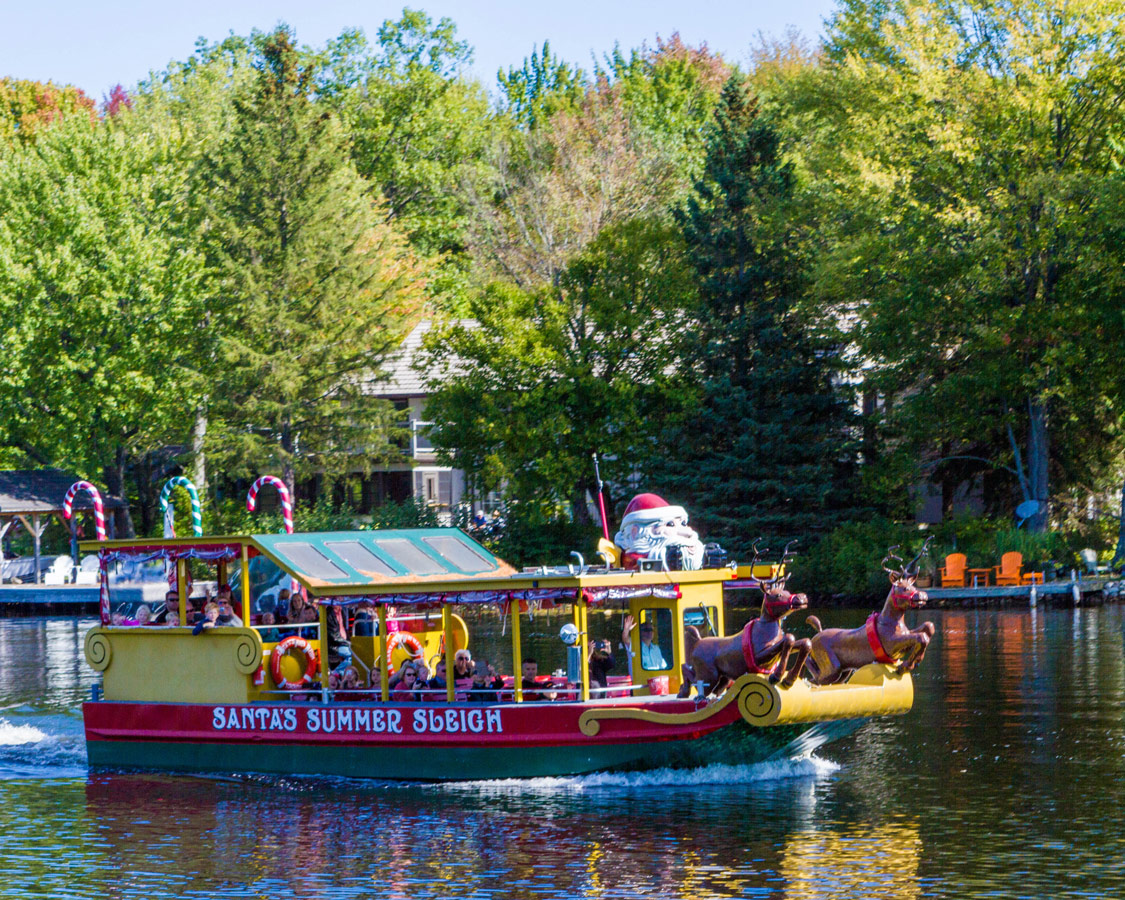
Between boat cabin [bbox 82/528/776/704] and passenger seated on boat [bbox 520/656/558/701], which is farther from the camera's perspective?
passenger seated on boat [bbox 520/656/558/701]

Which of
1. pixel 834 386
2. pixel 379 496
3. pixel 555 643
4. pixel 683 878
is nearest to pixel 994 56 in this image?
pixel 834 386

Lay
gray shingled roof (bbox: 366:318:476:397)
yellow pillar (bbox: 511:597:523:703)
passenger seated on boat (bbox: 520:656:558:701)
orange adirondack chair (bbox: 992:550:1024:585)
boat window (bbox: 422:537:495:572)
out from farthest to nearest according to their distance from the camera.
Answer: gray shingled roof (bbox: 366:318:476:397)
orange adirondack chair (bbox: 992:550:1024:585)
boat window (bbox: 422:537:495:572)
passenger seated on boat (bbox: 520:656:558:701)
yellow pillar (bbox: 511:597:523:703)

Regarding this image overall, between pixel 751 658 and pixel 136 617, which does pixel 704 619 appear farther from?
pixel 136 617

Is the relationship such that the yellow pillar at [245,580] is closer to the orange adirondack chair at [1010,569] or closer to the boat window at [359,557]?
the boat window at [359,557]

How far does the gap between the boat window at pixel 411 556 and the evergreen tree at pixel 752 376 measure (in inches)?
1165

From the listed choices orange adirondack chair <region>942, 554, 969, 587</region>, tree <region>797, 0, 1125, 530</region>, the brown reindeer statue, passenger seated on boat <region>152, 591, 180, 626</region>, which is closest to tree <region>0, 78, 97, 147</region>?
tree <region>797, 0, 1125, 530</region>

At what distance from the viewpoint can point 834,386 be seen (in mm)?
58531

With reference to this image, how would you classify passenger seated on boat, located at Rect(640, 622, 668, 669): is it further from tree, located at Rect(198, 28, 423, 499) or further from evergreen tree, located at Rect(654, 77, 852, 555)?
tree, located at Rect(198, 28, 423, 499)

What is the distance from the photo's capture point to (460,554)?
88.8 ft

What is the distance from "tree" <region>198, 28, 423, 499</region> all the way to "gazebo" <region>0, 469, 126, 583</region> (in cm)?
658

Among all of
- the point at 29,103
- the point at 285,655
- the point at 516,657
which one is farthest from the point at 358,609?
the point at 29,103

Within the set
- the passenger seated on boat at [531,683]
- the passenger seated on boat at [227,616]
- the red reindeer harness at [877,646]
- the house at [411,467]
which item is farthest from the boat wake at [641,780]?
the house at [411,467]

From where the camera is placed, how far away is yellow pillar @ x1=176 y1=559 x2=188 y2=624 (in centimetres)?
2556

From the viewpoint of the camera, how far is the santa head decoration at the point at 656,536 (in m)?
24.1
